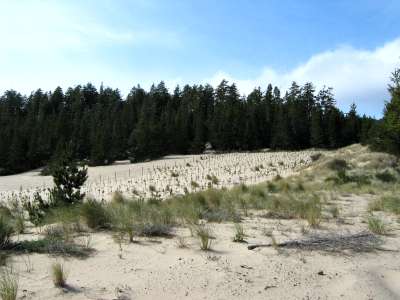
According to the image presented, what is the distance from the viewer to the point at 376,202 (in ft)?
40.3

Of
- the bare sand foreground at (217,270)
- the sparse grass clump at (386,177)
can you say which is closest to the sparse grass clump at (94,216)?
the bare sand foreground at (217,270)

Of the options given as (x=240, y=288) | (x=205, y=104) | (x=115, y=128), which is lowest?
(x=240, y=288)

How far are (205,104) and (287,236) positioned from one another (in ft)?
292

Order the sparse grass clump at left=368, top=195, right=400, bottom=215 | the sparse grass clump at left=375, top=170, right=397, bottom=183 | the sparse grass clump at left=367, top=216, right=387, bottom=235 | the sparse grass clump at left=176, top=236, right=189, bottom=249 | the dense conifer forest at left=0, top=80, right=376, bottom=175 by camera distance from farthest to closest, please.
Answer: the dense conifer forest at left=0, top=80, right=376, bottom=175
the sparse grass clump at left=375, top=170, right=397, bottom=183
the sparse grass clump at left=368, top=195, right=400, bottom=215
the sparse grass clump at left=367, top=216, right=387, bottom=235
the sparse grass clump at left=176, top=236, right=189, bottom=249

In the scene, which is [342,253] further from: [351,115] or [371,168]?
[351,115]

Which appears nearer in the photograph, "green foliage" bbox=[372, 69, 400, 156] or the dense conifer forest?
"green foliage" bbox=[372, 69, 400, 156]

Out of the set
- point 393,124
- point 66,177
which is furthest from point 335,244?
point 393,124

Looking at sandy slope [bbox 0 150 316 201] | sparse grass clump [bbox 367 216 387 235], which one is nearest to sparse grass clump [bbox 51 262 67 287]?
sparse grass clump [bbox 367 216 387 235]

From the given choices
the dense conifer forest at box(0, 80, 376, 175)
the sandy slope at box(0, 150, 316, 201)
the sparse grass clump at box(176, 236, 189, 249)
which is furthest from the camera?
the dense conifer forest at box(0, 80, 376, 175)

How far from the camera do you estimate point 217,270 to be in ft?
19.6

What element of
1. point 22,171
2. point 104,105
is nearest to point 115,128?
point 22,171

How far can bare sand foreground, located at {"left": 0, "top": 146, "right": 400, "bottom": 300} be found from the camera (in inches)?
208

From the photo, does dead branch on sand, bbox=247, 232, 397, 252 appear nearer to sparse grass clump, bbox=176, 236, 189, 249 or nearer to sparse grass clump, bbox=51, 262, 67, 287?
sparse grass clump, bbox=176, 236, 189, 249

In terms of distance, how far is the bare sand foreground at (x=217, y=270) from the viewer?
17.4 ft
